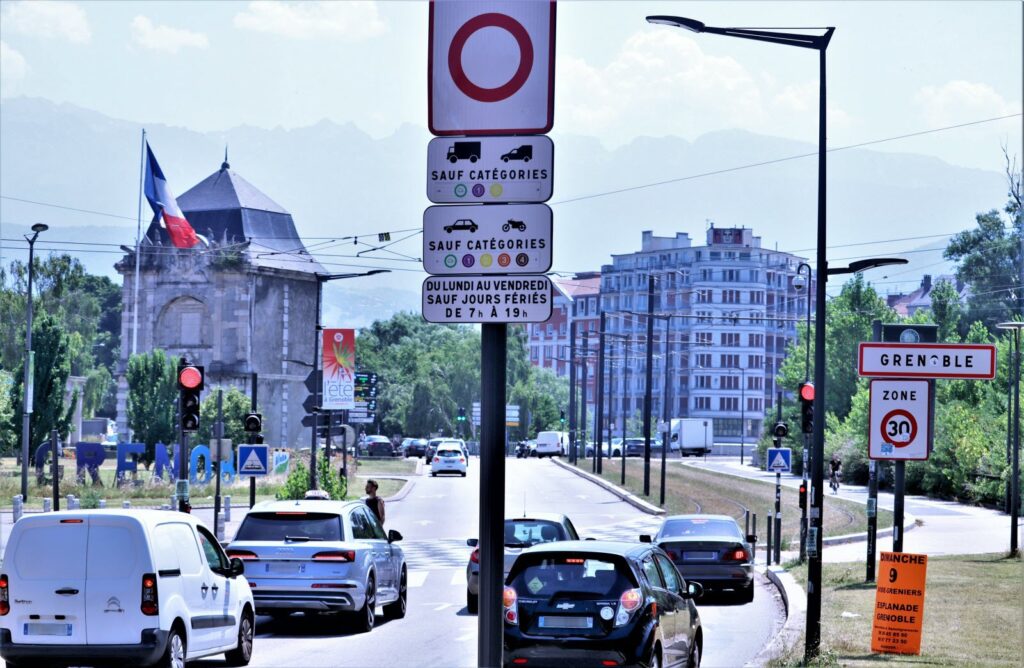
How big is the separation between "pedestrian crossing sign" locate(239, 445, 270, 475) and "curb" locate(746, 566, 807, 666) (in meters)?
13.2

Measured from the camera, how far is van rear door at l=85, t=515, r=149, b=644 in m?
15.0

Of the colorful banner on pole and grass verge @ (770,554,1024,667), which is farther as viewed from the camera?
the colorful banner on pole

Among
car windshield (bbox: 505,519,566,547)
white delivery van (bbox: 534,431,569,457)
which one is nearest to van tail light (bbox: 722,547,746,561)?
car windshield (bbox: 505,519,566,547)

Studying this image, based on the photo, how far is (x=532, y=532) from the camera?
24.0 metres

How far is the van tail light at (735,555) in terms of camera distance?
27.7 m

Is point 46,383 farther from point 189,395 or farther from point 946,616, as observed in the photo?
point 946,616

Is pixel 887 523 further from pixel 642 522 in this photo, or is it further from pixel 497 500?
pixel 497 500

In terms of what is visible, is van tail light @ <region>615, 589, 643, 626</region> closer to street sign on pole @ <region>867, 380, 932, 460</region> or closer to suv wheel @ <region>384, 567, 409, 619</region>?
street sign on pole @ <region>867, 380, 932, 460</region>

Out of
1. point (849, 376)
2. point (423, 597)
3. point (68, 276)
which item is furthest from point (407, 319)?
point (423, 597)

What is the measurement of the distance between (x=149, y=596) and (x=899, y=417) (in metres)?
9.29

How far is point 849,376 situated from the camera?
9731 cm

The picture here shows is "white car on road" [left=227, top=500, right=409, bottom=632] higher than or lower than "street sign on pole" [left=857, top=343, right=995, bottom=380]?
lower

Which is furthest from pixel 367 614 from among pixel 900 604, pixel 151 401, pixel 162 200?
pixel 162 200

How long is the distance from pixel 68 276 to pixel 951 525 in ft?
256
